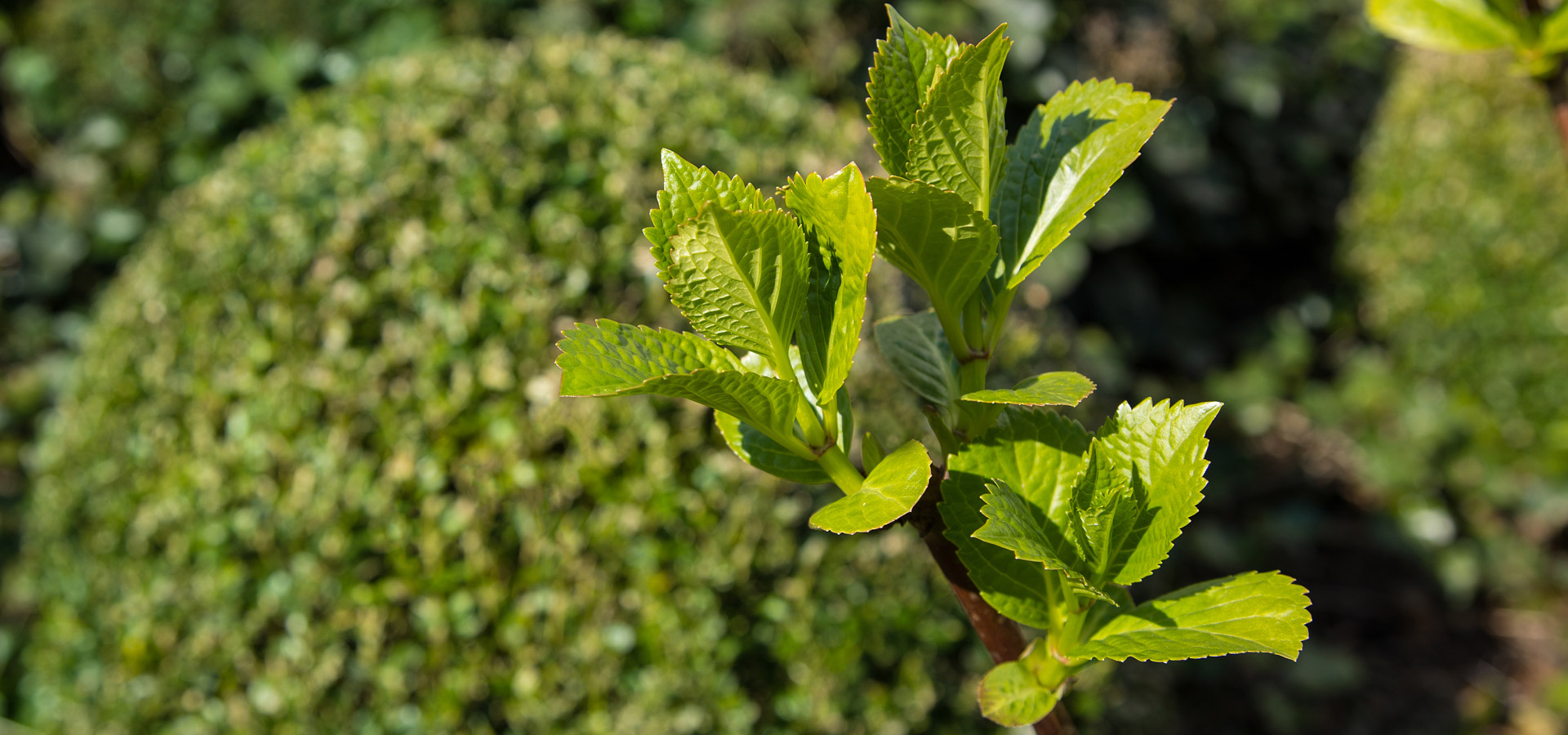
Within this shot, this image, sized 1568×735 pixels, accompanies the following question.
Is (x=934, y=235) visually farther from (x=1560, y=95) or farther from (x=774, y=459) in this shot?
(x=1560, y=95)

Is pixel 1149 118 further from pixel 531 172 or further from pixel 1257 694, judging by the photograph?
pixel 1257 694

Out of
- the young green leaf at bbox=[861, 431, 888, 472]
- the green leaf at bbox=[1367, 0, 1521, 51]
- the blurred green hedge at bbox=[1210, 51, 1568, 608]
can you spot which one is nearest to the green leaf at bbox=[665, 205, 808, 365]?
the young green leaf at bbox=[861, 431, 888, 472]

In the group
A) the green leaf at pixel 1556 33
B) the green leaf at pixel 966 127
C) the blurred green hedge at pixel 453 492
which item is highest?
the green leaf at pixel 966 127

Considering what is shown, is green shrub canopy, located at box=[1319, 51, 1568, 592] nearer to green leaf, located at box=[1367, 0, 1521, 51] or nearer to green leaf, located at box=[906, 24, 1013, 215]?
green leaf, located at box=[1367, 0, 1521, 51]

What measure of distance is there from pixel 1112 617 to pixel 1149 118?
30 cm

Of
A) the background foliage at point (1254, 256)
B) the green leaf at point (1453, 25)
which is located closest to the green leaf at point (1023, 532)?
the green leaf at point (1453, 25)

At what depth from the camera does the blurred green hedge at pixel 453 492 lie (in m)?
1.69

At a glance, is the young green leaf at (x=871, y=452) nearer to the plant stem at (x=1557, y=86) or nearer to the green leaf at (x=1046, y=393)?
the green leaf at (x=1046, y=393)

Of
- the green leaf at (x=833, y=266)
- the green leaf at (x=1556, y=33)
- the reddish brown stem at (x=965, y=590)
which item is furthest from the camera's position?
the green leaf at (x=1556, y=33)

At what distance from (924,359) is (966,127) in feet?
0.51

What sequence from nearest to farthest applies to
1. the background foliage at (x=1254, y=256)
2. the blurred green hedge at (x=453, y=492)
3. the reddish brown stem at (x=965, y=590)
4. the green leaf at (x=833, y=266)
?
the green leaf at (x=833, y=266)
the reddish brown stem at (x=965, y=590)
the blurred green hedge at (x=453, y=492)
the background foliage at (x=1254, y=256)

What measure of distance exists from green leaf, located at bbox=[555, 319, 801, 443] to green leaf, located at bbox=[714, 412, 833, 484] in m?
0.04

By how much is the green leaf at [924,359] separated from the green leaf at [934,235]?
2.2 inches

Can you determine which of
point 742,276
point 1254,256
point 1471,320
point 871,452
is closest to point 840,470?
point 871,452
